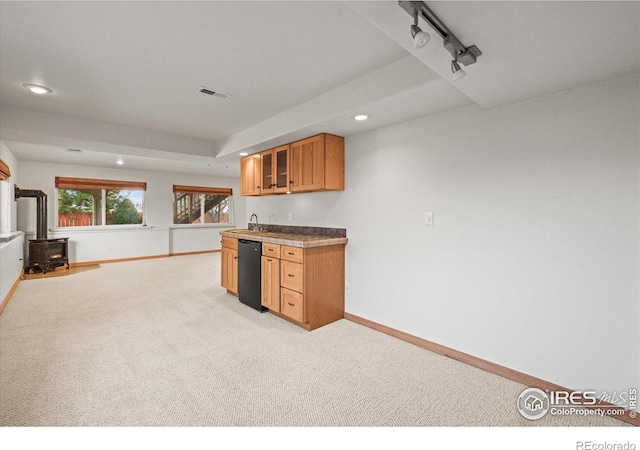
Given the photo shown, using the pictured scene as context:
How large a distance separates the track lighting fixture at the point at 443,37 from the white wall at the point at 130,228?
7.79m

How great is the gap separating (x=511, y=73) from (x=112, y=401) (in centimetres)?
317

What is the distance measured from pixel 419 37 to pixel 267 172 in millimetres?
3101

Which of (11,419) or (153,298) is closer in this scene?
(11,419)

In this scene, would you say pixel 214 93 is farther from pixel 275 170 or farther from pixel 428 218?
pixel 428 218

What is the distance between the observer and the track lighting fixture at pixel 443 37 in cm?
126

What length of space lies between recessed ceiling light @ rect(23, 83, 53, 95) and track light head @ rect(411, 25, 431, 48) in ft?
10.3

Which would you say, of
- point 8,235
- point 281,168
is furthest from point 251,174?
point 8,235

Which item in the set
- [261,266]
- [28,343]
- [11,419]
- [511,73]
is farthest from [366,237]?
[28,343]

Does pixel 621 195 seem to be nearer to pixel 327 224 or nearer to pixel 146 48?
pixel 327 224

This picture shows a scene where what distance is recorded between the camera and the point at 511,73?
1825 mm

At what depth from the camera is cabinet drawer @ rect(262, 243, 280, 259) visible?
11.4 feet

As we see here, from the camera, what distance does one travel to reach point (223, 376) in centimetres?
229

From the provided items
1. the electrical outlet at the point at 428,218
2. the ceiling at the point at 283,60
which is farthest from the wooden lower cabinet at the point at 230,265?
the electrical outlet at the point at 428,218

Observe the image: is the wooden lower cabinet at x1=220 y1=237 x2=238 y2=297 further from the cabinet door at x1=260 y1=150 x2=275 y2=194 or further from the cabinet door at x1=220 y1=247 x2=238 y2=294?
the cabinet door at x1=260 y1=150 x2=275 y2=194
